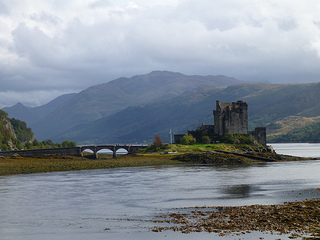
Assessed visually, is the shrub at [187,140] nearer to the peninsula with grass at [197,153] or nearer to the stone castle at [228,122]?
the peninsula with grass at [197,153]

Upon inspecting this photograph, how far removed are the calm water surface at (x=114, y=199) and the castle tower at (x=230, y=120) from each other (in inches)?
3183

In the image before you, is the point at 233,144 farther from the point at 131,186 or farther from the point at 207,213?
the point at 207,213

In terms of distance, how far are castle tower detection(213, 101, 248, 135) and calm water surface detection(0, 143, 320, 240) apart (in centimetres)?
8084

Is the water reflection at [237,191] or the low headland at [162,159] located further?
the low headland at [162,159]

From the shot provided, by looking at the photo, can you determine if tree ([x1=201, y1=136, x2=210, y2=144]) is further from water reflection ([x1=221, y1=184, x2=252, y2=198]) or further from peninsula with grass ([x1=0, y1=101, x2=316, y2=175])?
water reflection ([x1=221, y1=184, x2=252, y2=198])

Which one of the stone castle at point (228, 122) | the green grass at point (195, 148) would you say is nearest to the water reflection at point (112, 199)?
the green grass at point (195, 148)

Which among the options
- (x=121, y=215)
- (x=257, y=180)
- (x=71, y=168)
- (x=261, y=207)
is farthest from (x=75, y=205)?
(x=71, y=168)

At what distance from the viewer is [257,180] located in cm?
8212

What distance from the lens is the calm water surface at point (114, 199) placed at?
40.1 metres

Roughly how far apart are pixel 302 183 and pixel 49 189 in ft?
132

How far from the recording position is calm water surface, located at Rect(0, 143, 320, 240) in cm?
4009

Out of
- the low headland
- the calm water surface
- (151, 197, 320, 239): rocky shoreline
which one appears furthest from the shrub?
(151, 197, 320, 239): rocky shoreline

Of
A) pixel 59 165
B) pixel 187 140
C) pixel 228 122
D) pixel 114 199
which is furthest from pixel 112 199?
pixel 228 122

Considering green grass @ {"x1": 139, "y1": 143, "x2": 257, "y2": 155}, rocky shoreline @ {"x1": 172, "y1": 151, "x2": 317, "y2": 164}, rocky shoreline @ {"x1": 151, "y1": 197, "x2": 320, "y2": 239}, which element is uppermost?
green grass @ {"x1": 139, "y1": 143, "x2": 257, "y2": 155}
